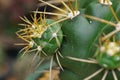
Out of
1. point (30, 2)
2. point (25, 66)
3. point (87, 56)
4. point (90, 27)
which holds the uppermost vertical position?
point (90, 27)

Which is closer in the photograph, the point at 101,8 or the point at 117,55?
the point at 117,55

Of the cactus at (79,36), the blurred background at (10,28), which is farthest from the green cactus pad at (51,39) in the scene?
the blurred background at (10,28)

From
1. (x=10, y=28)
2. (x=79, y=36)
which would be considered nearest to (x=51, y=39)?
(x=79, y=36)

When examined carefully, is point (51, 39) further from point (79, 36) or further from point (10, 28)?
point (10, 28)

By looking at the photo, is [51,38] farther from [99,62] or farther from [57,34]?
[99,62]

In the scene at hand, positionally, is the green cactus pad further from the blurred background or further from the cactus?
the blurred background

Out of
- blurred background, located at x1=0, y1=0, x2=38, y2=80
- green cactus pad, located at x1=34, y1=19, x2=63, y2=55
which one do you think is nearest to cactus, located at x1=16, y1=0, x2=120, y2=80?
green cactus pad, located at x1=34, y1=19, x2=63, y2=55

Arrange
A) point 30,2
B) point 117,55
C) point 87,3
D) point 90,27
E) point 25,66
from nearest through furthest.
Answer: point 117,55 → point 90,27 → point 87,3 → point 25,66 → point 30,2

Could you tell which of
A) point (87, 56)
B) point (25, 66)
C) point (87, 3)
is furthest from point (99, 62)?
point (25, 66)

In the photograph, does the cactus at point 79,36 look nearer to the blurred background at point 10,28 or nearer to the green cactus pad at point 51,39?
Result: the green cactus pad at point 51,39
